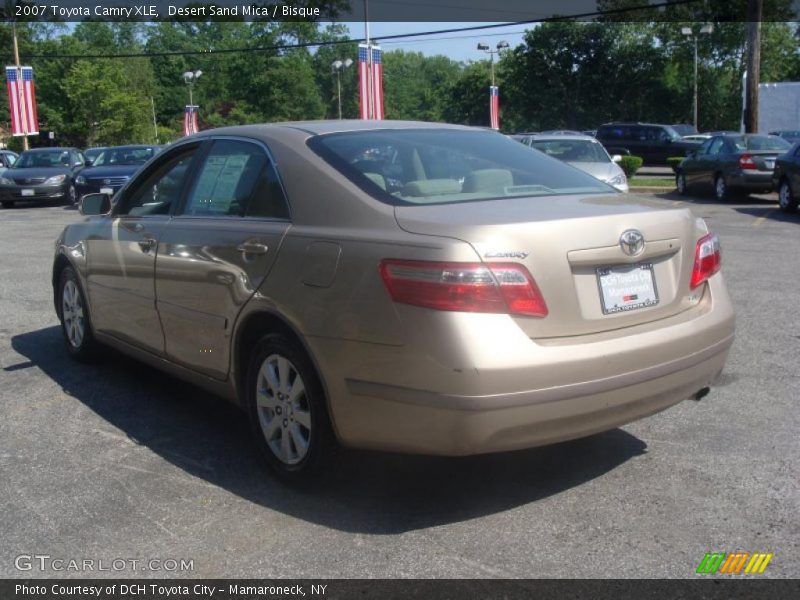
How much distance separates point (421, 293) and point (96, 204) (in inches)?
141

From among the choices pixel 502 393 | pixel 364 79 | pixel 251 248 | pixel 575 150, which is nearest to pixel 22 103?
pixel 364 79

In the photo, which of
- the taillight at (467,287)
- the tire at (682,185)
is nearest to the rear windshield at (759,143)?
the tire at (682,185)

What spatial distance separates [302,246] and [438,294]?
0.83 m

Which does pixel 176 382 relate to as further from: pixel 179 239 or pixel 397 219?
pixel 397 219

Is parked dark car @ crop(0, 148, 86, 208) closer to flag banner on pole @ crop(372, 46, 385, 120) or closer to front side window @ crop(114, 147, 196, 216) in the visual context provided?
flag banner on pole @ crop(372, 46, 385, 120)

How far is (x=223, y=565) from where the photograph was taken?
11.4 ft

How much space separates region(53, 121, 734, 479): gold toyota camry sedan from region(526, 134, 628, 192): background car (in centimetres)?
1084

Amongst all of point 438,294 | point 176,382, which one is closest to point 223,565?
point 438,294

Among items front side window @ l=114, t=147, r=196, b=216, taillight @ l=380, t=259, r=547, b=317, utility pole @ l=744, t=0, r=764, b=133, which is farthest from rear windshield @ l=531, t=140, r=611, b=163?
taillight @ l=380, t=259, r=547, b=317

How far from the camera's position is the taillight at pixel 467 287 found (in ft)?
11.2

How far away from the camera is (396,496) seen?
4082mm

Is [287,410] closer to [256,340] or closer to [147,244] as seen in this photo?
[256,340]

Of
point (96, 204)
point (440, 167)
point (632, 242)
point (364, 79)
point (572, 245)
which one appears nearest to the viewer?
point (572, 245)

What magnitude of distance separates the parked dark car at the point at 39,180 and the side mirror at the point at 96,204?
1845 cm
